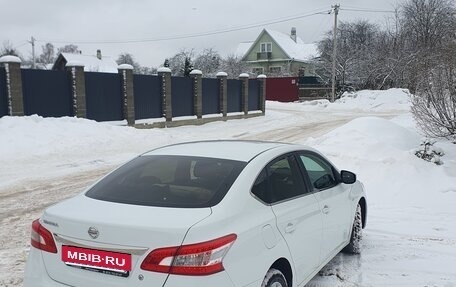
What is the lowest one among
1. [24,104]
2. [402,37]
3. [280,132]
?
[280,132]

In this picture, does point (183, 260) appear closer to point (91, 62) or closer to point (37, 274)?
point (37, 274)

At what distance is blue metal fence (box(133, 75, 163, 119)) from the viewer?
65.6 feet

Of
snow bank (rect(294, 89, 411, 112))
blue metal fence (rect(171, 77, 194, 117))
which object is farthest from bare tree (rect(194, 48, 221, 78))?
blue metal fence (rect(171, 77, 194, 117))

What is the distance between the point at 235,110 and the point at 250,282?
25344 millimetres

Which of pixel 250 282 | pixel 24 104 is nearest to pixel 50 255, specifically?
pixel 250 282

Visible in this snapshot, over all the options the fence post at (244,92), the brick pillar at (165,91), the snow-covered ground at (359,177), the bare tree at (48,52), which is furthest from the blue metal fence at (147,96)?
the bare tree at (48,52)

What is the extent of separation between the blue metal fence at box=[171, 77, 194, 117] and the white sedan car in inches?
724

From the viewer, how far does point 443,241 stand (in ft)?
18.4

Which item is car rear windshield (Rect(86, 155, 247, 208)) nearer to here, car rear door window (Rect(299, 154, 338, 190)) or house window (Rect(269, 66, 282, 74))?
car rear door window (Rect(299, 154, 338, 190))

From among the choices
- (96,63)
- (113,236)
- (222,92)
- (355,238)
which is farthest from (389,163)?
(96,63)

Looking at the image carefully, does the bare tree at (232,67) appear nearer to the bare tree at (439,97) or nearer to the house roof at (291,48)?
the house roof at (291,48)

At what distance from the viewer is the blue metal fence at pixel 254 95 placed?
2975 cm

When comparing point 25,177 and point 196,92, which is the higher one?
point 196,92

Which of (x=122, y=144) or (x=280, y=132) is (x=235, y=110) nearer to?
(x=280, y=132)
